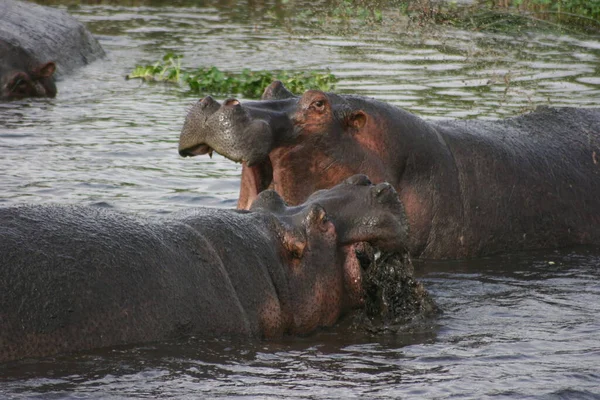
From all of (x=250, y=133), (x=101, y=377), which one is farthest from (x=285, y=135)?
(x=101, y=377)

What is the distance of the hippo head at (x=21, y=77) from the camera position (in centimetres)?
1298

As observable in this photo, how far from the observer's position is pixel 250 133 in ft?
21.3

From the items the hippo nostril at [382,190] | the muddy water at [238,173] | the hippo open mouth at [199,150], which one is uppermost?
the hippo nostril at [382,190]

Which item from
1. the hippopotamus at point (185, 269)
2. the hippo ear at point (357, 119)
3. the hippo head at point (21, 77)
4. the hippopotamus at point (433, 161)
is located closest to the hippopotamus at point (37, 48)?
the hippo head at point (21, 77)

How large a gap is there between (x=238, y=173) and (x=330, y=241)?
4.37 metres

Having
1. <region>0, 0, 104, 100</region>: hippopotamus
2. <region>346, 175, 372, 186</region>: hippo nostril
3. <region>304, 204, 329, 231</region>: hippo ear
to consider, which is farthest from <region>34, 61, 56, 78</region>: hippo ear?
<region>304, 204, 329, 231</region>: hippo ear

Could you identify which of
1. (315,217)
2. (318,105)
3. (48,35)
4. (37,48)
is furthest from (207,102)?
(48,35)

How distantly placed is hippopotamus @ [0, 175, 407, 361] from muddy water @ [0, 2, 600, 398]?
0.33 feet

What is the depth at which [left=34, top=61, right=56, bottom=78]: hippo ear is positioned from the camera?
1311 centimetres

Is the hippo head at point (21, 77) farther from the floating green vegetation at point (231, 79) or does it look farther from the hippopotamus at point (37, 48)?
the floating green vegetation at point (231, 79)

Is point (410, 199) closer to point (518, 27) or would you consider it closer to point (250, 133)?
point (250, 133)

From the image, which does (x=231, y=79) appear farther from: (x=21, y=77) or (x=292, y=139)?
(x=292, y=139)

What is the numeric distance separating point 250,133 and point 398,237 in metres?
1.30

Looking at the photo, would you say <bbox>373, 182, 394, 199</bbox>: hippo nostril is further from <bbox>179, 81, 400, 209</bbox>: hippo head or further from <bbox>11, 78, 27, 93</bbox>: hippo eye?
<bbox>11, 78, 27, 93</bbox>: hippo eye
